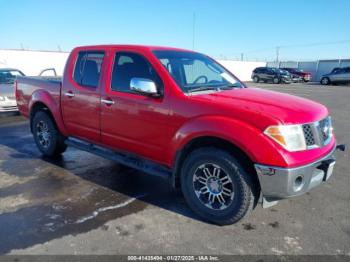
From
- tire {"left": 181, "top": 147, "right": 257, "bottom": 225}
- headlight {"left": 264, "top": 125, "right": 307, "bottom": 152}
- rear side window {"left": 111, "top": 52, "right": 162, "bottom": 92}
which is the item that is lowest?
tire {"left": 181, "top": 147, "right": 257, "bottom": 225}

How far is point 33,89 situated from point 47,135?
34.3 inches

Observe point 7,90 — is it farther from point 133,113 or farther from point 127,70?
point 133,113

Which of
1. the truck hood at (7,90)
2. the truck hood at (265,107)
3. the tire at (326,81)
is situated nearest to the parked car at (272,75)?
the tire at (326,81)

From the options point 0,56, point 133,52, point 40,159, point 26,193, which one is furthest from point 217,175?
point 0,56

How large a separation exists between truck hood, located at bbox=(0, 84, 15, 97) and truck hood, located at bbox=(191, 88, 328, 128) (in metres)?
8.19

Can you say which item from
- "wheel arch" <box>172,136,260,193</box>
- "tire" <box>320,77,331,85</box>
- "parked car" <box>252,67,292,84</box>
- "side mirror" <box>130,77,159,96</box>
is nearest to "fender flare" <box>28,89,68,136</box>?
"side mirror" <box>130,77,159,96</box>

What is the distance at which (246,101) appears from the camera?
11.4 feet

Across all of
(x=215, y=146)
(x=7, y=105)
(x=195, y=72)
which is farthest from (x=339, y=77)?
(x=215, y=146)

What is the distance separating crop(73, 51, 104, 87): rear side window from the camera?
182 inches

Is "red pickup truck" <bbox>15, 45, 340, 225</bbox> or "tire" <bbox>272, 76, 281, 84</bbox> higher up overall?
"red pickup truck" <bbox>15, 45, 340, 225</bbox>

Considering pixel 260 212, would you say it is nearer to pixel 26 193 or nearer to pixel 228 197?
pixel 228 197

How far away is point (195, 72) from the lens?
14.4ft

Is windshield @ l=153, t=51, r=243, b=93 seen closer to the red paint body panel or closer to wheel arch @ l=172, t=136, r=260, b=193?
the red paint body panel

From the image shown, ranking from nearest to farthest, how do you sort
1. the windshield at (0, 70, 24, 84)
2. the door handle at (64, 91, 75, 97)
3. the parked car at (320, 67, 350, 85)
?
1. the door handle at (64, 91, 75, 97)
2. the windshield at (0, 70, 24, 84)
3. the parked car at (320, 67, 350, 85)
